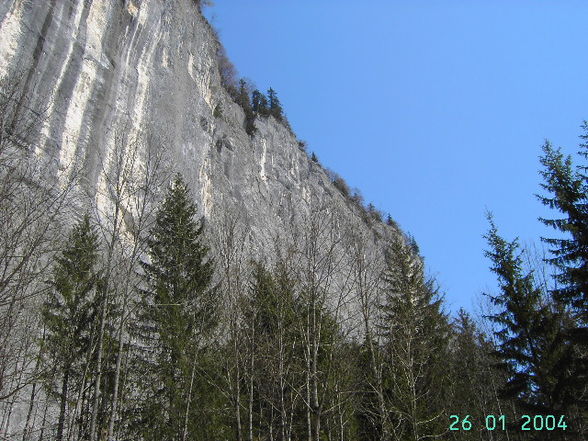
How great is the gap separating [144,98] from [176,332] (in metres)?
19.3

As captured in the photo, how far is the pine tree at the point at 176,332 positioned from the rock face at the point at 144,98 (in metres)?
1.78

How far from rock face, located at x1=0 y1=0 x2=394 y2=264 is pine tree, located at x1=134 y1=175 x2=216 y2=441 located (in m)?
1.78

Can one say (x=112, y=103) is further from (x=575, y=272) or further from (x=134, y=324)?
(x=575, y=272)

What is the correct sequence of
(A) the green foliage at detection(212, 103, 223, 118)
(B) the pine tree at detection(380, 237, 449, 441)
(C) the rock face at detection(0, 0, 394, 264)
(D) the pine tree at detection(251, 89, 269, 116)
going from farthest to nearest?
1. (D) the pine tree at detection(251, 89, 269, 116)
2. (A) the green foliage at detection(212, 103, 223, 118)
3. (C) the rock face at detection(0, 0, 394, 264)
4. (B) the pine tree at detection(380, 237, 449, 441)

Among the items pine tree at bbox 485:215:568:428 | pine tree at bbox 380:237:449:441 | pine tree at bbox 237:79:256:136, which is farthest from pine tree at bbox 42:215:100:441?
pine tree at bbox 237:79:256:136

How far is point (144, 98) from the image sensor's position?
95.2 feet

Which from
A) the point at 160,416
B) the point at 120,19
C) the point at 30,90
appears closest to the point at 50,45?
the point at 30,90

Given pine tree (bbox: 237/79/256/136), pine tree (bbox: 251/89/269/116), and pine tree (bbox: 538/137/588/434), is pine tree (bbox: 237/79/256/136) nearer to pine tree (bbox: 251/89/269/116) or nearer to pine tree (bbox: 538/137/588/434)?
pine tree (bbox: 251/89/269/116)

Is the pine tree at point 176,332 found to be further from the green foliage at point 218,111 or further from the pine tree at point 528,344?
the green foliage at point 218,111

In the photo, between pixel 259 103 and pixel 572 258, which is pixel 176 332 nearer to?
pixel 572 258

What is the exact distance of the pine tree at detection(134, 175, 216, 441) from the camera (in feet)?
40.7

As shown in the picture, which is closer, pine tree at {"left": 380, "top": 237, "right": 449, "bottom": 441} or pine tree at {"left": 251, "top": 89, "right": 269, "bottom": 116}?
pine tree at {"left": 380, "top": 237, "right": 449, "bottom": 441}

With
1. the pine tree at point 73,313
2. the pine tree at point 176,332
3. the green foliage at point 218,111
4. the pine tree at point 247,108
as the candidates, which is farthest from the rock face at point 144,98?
the pine tree at point 73,313

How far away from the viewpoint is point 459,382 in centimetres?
2123
